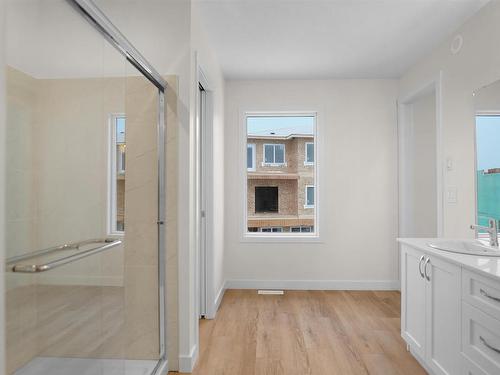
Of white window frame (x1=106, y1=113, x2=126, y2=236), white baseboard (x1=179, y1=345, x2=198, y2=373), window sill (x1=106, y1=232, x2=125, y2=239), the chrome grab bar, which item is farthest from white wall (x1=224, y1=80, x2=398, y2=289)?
the chrome grab bar

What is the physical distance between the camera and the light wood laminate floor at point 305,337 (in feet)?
7.50

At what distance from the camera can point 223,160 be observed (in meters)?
3.98

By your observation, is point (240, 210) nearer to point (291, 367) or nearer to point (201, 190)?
point (201, 190)

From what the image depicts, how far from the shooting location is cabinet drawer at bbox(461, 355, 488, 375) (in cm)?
159

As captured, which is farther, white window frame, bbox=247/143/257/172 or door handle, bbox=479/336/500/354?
white window frame, bbox=247/143/257/172

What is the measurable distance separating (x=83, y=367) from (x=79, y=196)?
2.30ft

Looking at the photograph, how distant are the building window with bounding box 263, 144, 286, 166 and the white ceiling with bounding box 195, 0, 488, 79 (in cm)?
87

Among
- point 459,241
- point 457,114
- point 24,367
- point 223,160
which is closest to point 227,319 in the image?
point 223,160

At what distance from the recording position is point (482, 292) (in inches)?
63.1

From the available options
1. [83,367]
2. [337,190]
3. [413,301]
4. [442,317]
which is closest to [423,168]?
[337,190]

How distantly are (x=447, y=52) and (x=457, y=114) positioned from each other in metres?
0.58

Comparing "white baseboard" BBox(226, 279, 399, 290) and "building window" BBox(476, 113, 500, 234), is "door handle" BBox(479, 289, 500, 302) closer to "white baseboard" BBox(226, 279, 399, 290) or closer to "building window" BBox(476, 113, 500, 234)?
"building window" BBox(476, 113, 500, 234)

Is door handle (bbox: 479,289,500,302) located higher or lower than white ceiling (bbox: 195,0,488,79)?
lower

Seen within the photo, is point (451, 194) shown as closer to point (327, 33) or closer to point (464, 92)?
point (464, 92)
